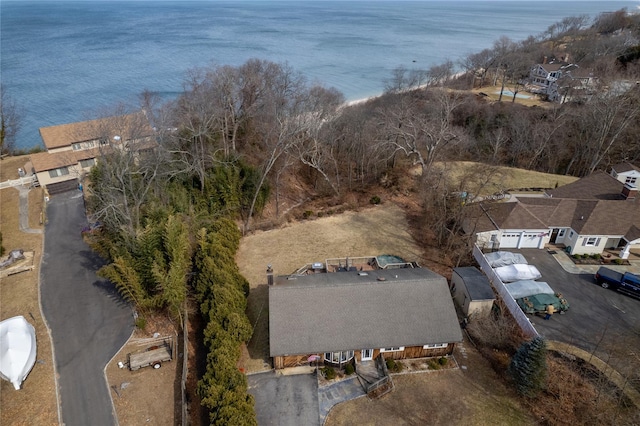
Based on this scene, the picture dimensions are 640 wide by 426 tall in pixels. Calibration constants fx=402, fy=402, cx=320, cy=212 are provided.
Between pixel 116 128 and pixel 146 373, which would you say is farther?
pixel 116 128

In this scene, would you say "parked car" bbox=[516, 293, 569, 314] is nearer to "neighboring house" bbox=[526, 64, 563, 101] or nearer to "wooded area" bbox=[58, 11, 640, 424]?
"wooded area" bbox=[58, 11, 640, 424]

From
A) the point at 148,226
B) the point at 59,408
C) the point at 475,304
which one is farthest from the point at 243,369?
the point at 475,304

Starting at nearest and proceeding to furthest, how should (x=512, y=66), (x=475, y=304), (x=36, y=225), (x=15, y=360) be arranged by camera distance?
(x=15, y=360) → (x=475, y=304) → (x=36, y=225) → (x=512, y=66)

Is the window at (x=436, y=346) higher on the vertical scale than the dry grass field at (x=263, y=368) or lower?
higher

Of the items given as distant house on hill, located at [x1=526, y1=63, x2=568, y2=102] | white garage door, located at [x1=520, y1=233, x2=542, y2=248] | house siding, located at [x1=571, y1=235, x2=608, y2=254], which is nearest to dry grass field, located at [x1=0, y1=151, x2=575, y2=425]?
white garage door, located at [x1=520, y1=233, x2=542, y2=248]

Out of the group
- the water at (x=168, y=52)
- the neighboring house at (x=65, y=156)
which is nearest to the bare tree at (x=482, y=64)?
the water at (x=168, y=52)

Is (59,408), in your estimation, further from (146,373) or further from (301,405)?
(301,405)

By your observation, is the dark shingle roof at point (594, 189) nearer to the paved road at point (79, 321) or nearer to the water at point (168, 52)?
the paved road at point (79, 321)
